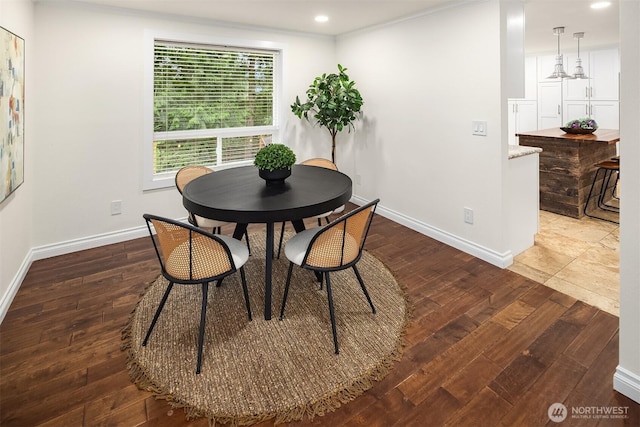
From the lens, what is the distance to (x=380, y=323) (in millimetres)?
2238

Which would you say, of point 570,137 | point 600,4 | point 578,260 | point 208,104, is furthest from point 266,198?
point 570,137

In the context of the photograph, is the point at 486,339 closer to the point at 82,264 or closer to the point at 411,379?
the point at 411,379

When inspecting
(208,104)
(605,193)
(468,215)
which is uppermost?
(208,104)

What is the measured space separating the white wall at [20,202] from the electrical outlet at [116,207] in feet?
2.06

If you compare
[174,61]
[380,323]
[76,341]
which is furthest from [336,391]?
[174,61]

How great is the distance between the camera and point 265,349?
2.01 metres

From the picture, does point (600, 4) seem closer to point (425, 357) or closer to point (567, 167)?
point (567, 167)

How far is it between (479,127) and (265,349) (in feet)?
8.03

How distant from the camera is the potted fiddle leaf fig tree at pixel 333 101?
4.11m

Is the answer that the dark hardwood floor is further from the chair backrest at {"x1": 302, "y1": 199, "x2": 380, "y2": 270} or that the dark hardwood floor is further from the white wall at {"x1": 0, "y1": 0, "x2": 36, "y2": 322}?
the chair backrest at {"x1": 302, "y1": 199, "x2": 380, "y2": 270}

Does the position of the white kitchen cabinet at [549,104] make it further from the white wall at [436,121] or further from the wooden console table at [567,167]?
the white wall at [436,121]

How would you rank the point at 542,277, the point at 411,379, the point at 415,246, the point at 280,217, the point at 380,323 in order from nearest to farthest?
the point at 411,379 → the point at 280,217 → the point at 380,323 → the point at 542,277 → the point at 415,246

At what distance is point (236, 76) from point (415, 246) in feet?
9.07

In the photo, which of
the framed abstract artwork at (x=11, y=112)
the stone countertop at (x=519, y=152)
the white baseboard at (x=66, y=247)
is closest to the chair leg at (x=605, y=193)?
the stone countertop at (x=519, y=152)
